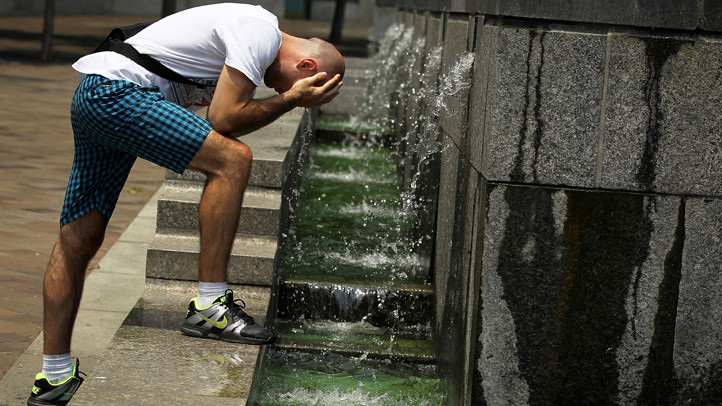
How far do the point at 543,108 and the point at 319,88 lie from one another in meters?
0.84

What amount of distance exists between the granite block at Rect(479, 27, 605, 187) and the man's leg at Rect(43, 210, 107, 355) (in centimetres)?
158

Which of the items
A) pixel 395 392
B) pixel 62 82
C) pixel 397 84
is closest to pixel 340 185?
pixel 397 84

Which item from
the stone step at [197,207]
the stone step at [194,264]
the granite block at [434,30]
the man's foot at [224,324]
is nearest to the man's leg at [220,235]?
the man's foot at [224,324]

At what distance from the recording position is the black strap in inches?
145

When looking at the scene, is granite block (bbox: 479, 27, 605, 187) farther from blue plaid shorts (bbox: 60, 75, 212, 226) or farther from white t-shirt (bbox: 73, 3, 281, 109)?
blue plaid shorts (bbox: 60, 75, 212, 226)

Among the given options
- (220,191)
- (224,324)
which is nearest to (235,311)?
(224,324)

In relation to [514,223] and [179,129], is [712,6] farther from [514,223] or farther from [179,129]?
[179,129]

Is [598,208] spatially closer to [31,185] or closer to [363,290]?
[363,290]

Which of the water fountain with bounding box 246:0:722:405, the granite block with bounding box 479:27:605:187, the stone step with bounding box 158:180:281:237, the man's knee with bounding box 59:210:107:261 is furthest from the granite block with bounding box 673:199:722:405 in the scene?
the man's knee with bounding box 59:210:107:261

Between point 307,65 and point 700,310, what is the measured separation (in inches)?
69.0

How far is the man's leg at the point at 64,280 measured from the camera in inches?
148

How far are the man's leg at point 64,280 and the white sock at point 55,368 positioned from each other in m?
0.02

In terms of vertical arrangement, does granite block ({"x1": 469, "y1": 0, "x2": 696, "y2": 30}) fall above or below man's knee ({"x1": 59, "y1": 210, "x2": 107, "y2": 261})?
above

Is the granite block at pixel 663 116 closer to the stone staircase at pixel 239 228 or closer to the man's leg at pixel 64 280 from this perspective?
the stone staircase at pixel 239 228
